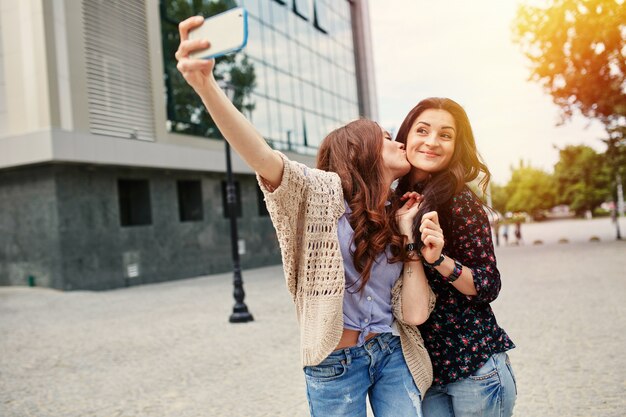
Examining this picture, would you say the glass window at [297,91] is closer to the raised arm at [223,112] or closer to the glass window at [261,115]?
the glass window at [261,115]

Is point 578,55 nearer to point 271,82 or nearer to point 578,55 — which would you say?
point 578,55

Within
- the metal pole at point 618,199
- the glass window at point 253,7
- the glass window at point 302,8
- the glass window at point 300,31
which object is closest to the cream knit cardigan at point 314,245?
the glass window at point 253,7

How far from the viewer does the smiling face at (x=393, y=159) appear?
7.29ft

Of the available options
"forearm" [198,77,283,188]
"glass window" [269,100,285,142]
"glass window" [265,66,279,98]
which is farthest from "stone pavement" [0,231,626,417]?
"glass window" [265,66,279,98]

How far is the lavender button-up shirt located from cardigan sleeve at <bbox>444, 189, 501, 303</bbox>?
25 centimetres

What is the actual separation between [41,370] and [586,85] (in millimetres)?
22160

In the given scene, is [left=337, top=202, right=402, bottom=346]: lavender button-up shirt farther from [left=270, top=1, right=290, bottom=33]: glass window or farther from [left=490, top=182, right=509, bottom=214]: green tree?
[left=490, top=182, right=509, bottom=214]: green tree

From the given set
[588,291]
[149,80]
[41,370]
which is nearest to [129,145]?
[149,80]

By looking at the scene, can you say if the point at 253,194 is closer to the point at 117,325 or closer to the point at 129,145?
the point at 129,145

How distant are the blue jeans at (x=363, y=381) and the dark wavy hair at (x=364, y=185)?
0.27 m

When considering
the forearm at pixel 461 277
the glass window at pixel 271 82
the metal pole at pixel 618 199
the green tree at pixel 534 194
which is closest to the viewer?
the forearm at pixel 461 277

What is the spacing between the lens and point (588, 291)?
11367mm

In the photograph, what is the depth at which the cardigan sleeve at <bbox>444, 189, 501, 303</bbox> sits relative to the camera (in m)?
2.16

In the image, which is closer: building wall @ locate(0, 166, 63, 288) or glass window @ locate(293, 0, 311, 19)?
building wall @ locate(0, 166, 63, 288)
